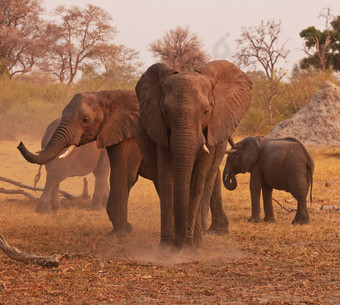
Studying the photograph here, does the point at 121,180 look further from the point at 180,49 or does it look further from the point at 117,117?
the point at 180,49

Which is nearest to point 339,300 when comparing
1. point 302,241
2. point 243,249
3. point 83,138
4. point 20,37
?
point 243,249

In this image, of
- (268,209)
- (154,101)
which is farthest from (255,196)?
(154,101)

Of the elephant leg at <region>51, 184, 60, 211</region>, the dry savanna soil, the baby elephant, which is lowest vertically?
the dry savanna soil

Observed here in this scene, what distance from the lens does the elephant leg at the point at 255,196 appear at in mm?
9078

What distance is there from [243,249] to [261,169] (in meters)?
2.75

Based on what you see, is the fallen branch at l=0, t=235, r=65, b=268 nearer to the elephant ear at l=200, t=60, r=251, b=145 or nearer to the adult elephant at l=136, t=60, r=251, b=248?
the adult elephant at l=136, t=60, r=251, b=248

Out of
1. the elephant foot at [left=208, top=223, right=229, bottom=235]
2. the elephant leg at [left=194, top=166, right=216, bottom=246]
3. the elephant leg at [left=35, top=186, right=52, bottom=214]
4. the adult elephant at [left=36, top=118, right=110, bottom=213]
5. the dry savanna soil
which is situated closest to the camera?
the dry savanna soil

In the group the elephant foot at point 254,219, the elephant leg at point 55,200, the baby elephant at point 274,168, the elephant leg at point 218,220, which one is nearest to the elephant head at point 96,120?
the elephant leg at point 218,220

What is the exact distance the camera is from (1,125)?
23875 millimetres

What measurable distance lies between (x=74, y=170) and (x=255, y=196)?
3.31m

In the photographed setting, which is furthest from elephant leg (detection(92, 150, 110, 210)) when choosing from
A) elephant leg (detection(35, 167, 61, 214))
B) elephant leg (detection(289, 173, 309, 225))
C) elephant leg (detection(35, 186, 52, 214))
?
elephant leg (detection(289, 173, 309, 225))

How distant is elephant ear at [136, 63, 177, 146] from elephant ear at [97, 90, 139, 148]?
142 centimetres

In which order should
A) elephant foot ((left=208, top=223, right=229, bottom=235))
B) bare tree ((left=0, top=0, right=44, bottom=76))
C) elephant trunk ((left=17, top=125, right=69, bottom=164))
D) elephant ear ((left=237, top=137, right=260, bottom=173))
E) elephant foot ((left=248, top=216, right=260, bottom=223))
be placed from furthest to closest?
1. bare tree ((left=0, top=0, right=44, bottom=76))
2. elephant ear ((left=237, top=137, right=260, bottom=173))
3. elephant foot ((left=248, top=216, right=260, bottom=223))
4. elephant foot ((left=208, top=223, right=229, bottom=235))
5. elephant trunk ((left=17, top=125, right=69, bottom=164))

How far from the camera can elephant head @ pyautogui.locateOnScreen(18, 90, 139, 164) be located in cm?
744
